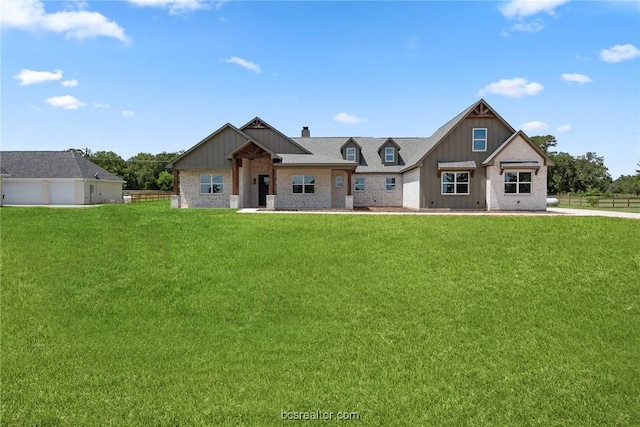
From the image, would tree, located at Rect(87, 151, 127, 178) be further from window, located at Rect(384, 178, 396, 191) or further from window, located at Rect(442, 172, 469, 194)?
window, located at Rect(442, 172, 469, 194)

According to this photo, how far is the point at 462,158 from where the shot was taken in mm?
25297

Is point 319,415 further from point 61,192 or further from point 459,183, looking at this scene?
point 61,192

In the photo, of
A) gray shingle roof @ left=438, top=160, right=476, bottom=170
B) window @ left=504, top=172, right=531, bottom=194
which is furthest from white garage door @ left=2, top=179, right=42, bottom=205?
window @ left=504, top=172, right=531, bottom=194

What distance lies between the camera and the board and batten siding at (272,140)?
28.7m

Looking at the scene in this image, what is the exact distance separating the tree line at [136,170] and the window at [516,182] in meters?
65.0

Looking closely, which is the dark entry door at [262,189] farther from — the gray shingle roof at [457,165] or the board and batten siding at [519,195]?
the board and batten siding at [519,195]

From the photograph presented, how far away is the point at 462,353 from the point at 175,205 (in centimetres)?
2435

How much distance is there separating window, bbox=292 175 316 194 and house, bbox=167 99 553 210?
0.22 feet

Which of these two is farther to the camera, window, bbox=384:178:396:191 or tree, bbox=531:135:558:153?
tree, bbox=531:135:558:153

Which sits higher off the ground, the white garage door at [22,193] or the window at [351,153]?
the window at [351,153]

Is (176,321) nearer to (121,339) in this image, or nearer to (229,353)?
A: (121,339)

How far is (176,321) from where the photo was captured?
294 inches

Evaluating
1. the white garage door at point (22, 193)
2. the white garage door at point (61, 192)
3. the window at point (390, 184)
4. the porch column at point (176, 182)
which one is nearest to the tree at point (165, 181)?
the white garage door at point (61, 192)

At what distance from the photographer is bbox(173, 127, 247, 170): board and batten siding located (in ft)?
89.8
